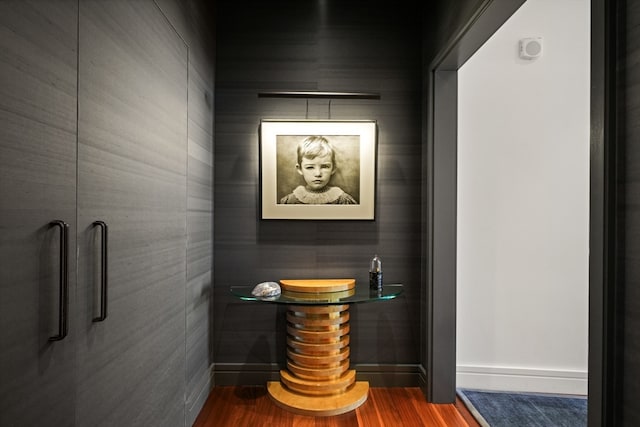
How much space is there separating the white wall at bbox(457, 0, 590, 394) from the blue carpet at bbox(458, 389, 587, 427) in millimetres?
110

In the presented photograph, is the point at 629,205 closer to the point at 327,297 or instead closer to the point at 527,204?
the point at 327,297

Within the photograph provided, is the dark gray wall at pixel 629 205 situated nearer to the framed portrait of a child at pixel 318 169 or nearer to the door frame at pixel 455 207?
the door frame at pixel 455 207

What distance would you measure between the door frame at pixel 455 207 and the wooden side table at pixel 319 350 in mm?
389

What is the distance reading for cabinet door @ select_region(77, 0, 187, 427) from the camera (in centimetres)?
128

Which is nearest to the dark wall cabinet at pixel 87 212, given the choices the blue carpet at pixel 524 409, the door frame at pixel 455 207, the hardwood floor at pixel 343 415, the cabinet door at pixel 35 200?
the cabinet door at pixel 35 200

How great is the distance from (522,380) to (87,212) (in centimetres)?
300

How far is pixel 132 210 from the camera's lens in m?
1.57

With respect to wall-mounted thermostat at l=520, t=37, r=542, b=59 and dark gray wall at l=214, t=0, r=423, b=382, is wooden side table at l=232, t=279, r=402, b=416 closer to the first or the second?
dark gray wall at l=214, t=0, r=423, b=382

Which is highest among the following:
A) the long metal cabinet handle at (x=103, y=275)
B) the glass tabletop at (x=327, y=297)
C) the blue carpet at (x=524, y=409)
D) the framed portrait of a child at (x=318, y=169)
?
the framed portrait of a child at (x=318, y=169)

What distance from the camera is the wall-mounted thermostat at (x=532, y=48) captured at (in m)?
2.94

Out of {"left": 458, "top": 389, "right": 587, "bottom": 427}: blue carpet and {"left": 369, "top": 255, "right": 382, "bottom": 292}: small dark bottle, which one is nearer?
{"left": 458, "top": 389, "right": 587, "bottom": 427}: blue carpet

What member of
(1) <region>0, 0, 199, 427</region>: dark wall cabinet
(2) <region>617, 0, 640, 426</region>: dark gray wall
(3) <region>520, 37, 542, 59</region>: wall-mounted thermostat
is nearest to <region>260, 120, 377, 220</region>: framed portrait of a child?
(1) <region>0, 0, 199, 427</region>: dark wall cabinet

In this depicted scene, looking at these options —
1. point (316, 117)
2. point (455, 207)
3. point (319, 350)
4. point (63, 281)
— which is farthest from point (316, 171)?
point (63, 281)

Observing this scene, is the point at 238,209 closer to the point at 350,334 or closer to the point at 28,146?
the point at 350,334
